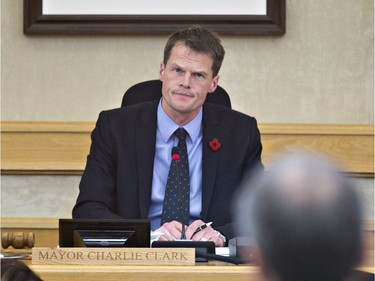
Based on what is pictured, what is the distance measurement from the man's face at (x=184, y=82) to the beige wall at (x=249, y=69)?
0.99 metres

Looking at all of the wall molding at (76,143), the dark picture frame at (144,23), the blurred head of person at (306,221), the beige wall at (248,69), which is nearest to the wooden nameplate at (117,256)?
the blurred head of person at (306,221)

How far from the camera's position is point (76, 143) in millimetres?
4609

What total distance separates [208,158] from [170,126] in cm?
19

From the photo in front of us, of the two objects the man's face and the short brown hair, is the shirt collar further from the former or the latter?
the short brown hair

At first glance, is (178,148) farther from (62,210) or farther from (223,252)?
(62,210)

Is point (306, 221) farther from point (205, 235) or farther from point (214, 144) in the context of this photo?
point (214, 144)

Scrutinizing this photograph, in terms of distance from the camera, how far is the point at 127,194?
140 inches

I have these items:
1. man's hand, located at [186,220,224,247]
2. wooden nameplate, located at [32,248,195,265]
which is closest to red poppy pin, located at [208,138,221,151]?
man's hand, located at [186,220,224,247]

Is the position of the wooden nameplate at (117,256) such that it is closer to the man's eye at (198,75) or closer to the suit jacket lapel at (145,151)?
the suit jacket lapel at (145,151)

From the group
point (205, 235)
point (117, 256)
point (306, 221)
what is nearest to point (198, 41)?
point (205, 235)

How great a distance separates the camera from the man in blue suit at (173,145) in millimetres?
3547

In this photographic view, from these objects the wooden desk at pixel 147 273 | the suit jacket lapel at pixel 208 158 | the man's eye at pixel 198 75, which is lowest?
the wooden desk at pixel 147 273

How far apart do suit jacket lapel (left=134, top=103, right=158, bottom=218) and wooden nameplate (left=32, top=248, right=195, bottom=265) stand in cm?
96

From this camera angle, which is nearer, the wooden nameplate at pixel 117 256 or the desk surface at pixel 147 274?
the desk surface at pixel 147 274
